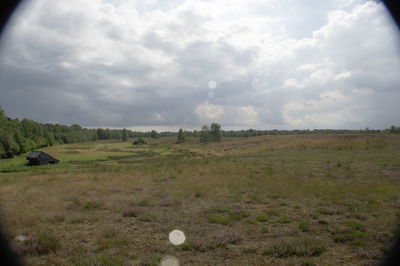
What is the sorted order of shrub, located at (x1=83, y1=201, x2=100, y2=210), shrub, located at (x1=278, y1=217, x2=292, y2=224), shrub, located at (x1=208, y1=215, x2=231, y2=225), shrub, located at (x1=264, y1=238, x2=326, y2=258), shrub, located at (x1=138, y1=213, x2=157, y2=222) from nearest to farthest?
1. shrub, located at (x1=264, y1=238, x2=326, y2=258)
2. shrub, located at (x1=278, y1=217, x2=292, y2=224)
3. shrub, located at (x1=208, y1=215, x2=231, y2=225)
4. shrub, located at (x1=138, y1=213, x2=157, y2=222)
5. shrub, located at (x1=83, y1=201, x2=100, y2=210)

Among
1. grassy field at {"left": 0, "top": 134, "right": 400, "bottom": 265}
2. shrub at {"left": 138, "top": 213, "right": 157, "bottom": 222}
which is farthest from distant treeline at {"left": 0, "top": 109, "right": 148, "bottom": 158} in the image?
shrub at {"left": 138, "top": 213, "right": 157, "bottom": 222}

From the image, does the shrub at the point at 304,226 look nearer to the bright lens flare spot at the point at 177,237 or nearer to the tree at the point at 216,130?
the bright lens flare spot at the point at 177,237

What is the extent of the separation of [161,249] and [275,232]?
513 cm

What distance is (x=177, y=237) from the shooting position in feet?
28.1

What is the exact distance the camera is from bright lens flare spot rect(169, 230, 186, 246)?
8.06m

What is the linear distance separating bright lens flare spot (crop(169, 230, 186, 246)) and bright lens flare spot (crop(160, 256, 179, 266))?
93cm

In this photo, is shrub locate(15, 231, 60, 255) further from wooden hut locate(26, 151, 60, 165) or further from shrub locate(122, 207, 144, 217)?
wooden hut locate(26, 151, 60, 165)

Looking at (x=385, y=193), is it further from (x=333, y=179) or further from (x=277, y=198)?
(x=277, y=198)

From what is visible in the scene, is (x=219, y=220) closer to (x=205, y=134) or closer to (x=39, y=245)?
(x=39, y=245)

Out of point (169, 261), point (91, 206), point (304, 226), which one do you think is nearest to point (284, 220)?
point (304, 226)

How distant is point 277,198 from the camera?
14.6 metres

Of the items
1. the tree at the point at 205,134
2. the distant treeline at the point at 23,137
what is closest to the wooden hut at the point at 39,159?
the distant treeline at the point at 23,137

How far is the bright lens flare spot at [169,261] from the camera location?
6.62m

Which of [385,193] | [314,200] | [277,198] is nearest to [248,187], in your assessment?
[277,198]
